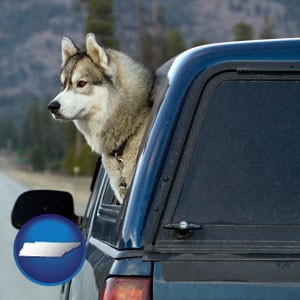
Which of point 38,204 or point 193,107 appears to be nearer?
point 193,107

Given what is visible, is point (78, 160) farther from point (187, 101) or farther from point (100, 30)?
point (187, 101)

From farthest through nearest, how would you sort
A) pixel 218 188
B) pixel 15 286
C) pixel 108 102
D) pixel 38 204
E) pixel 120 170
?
pixel 15 286
pixel 108 102
pixel 38 204
pixel 120 170
pixel 218 188

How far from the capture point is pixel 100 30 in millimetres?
86312

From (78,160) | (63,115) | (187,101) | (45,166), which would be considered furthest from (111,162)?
(45,166)

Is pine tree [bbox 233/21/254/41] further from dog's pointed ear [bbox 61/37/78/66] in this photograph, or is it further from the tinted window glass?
the tinted window glass

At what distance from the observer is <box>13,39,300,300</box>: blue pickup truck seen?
3332 mm

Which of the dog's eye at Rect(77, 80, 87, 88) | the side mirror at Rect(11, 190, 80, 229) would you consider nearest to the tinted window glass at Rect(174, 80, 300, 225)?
the side mirror at Rect(11, 190, 80, 229)

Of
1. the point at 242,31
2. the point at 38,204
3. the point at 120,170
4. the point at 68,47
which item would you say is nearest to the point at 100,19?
the point at 242,31

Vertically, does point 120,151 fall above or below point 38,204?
above

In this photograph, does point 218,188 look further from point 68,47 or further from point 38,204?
point 68,47

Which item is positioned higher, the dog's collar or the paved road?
the dog's collar

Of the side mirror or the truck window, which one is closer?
the truck window

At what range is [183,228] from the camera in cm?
340

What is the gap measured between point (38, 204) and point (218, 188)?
2249mm
